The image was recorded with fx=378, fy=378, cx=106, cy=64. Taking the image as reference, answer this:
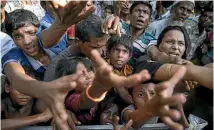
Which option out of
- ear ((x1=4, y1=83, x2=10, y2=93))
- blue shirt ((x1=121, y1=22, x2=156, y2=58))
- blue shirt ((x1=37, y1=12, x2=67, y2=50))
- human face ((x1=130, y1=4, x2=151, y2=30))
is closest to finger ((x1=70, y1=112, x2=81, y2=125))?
ear ((x1=4, y1=83, x2=10, y2=93))

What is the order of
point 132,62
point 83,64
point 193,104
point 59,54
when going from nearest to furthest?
point 193,104 < point 83,64 < point 59,54 < point 132,62

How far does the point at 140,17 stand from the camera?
2.60 meters

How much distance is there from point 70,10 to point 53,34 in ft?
0.68

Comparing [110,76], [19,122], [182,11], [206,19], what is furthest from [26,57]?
[206,19]

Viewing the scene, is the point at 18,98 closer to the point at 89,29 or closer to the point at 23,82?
the point at 23,82

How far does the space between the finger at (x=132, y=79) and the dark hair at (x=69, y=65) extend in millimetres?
628

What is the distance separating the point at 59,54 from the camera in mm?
1856

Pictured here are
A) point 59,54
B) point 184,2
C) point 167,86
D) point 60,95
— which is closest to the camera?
point 167,86

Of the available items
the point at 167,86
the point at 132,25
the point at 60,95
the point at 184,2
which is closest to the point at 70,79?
the point at 60,95

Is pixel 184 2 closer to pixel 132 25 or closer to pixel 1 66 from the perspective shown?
pixel 132 25

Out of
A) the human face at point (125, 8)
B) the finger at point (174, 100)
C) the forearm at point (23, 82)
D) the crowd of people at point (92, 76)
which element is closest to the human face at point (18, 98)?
the crowd of people at point (92, 76)

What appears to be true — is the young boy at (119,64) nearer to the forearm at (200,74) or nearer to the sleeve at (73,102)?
the sleeve at (73,102)

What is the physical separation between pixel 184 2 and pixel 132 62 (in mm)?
1195

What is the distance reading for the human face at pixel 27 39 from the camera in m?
1.79
